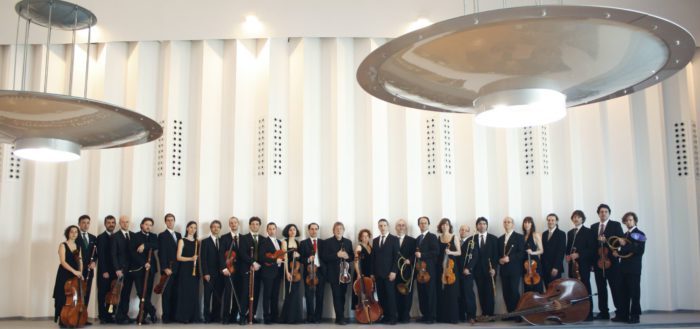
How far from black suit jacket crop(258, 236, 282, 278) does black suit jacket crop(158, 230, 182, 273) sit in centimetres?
141

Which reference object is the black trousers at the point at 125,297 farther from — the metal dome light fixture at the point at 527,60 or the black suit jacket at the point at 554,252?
the metal dome light fixture at the point at 527,60

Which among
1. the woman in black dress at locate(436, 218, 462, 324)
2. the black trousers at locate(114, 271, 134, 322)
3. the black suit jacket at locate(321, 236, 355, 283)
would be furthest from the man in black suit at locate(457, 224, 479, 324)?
the black trousers at locate(114, 271, 134, 322)

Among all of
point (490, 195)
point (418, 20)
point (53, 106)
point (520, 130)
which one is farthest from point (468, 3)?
point (53, 106)

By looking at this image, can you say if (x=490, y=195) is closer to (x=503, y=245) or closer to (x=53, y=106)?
(x=503, y=245)

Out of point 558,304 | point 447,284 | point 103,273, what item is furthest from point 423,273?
point 103,273


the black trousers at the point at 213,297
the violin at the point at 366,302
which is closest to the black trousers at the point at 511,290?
the violin at the point at 366,302

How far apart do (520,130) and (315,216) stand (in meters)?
4.05

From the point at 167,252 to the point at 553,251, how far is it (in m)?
6.29

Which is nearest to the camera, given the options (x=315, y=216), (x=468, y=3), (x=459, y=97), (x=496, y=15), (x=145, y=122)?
(x=496, y=15)

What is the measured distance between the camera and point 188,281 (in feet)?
33.6

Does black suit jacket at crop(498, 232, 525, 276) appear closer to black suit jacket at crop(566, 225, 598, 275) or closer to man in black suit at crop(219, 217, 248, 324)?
black suit jacket at crop(566, 225, 598, 275)

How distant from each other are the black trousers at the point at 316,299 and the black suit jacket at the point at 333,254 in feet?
0.57

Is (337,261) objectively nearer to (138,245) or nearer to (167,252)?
(167,252)

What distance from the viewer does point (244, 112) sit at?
11.5 m
